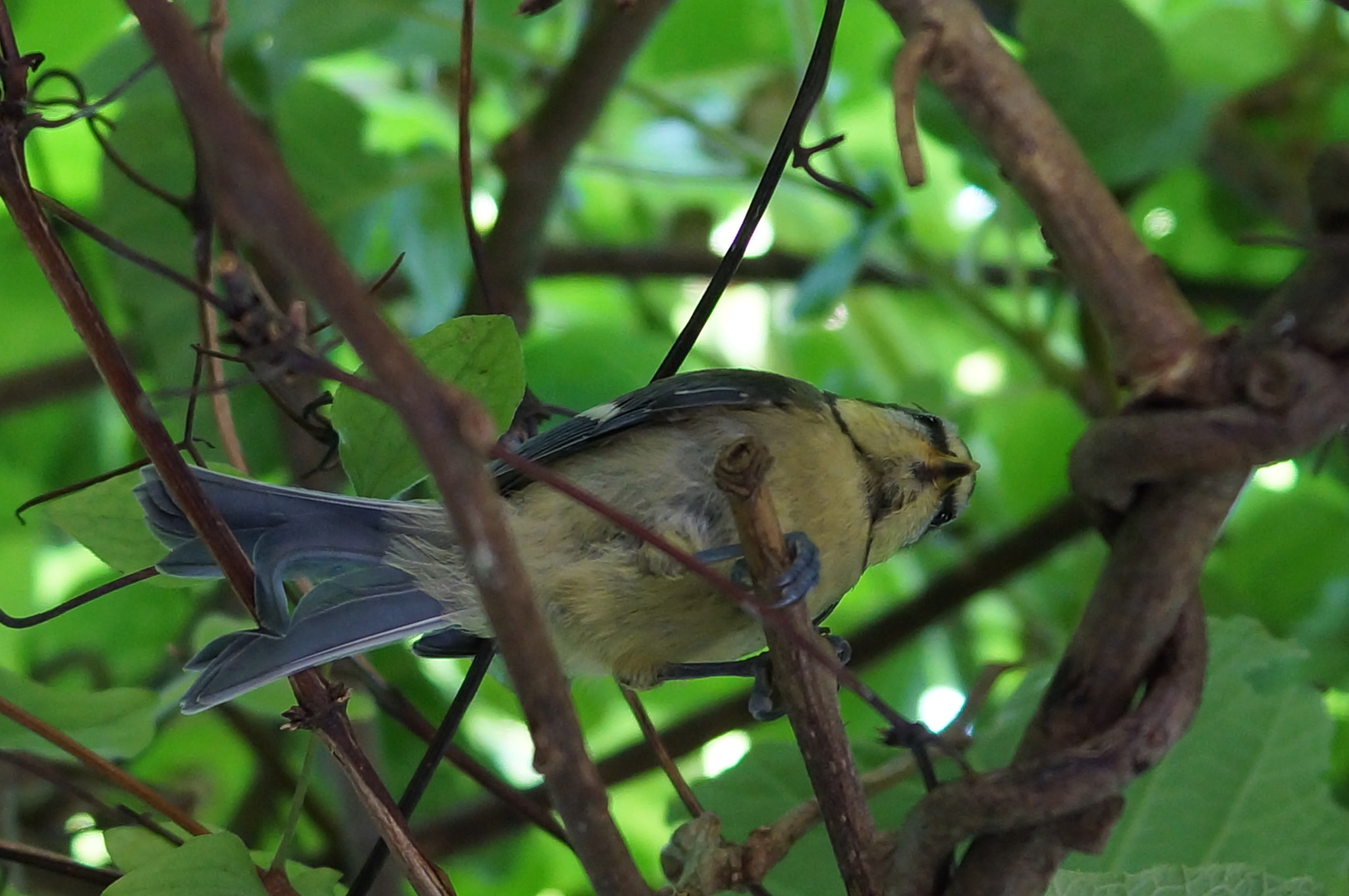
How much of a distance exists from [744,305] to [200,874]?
61.5 inches

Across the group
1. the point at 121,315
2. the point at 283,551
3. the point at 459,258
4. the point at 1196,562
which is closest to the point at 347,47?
the point at 459,258

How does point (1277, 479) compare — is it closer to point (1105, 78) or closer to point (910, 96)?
point (1105, 78)

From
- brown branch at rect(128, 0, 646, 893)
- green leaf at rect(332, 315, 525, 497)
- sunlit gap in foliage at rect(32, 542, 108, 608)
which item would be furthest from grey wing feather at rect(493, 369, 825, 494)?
sunlit gap in foliage at rect(32, 542, 108, 608)

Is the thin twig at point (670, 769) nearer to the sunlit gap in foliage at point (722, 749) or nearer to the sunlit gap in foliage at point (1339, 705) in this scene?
the sunlit gap in foliage at point (722, 749)

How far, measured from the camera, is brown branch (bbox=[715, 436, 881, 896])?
664mm

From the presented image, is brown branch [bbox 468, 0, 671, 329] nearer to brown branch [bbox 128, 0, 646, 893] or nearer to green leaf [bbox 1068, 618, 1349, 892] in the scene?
green leaf [bbox 1068, 618, 1349, 892]

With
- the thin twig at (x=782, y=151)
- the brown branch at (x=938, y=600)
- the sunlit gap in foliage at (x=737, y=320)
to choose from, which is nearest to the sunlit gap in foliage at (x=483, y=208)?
the sunlit gap in foliage at (x=737, y=320)

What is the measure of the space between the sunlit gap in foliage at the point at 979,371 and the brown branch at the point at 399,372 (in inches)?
67.2

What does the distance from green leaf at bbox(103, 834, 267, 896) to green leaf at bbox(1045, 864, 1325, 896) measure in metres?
0.49

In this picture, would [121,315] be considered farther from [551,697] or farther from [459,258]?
[551,697]

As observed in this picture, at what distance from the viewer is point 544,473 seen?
0.56 metres

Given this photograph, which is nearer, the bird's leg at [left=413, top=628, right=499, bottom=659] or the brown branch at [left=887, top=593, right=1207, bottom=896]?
the brown branch at [left=887, top=593, right=1207, bottom=896]

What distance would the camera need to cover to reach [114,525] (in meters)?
0.90

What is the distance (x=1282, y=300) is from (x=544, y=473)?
357 millimetres
